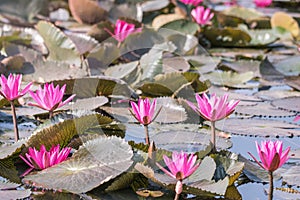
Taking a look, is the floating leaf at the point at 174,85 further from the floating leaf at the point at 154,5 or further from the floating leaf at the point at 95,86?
the floating leaf at the point at 154,5

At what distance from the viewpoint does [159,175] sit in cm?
119

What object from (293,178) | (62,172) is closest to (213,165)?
(293,178)

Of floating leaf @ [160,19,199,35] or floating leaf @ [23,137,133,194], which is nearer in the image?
floating leaf @ [23,137,133,194]

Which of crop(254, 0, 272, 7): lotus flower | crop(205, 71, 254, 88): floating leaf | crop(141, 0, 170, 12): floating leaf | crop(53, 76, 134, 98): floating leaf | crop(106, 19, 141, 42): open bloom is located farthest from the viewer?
crop(254, 0, 272, 7): lotus flower

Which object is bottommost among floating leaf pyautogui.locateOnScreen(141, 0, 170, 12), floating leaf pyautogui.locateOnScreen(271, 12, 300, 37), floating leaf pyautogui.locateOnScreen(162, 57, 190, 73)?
floating leaf pyautogui.locateOnScreen(271, 12, 300, 37)

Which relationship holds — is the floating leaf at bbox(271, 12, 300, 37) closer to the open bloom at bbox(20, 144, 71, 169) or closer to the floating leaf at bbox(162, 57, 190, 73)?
the floating leaf at bbox(162, 57, 190, 73)

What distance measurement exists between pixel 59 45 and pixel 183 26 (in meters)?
0.85

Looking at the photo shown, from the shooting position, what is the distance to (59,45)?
7.52 feet

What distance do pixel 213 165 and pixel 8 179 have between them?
1.41 feet

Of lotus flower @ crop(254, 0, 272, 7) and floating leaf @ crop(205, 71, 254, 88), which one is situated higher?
floating leaf @ crop(205, 71, 254, 88)

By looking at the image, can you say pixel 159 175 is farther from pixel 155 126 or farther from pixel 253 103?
pixel 253 103

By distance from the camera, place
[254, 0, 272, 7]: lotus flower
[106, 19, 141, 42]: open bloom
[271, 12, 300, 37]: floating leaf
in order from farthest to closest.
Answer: [254, 0, 272, 7]: lotus flower → [271, 12, 300, 37]: floating leaf → [106, 19, 141, 42]: open bloom

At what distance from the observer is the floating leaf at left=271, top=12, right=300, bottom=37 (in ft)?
10.9

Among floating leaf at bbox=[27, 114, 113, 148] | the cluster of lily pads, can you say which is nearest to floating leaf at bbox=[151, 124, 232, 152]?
the cluster of lily pads
